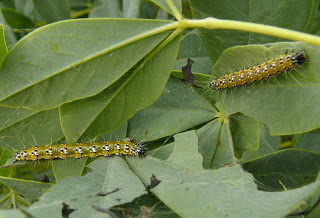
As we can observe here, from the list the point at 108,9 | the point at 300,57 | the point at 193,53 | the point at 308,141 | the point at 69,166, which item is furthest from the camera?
the point at 108,9

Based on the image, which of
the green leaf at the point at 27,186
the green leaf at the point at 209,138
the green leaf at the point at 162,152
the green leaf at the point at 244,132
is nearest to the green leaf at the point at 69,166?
the green leaf at the point at 27,186

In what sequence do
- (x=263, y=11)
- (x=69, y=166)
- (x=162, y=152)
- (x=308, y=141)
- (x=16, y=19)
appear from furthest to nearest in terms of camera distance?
(x=16, y=19) < (x=308, y=141) < (x=69, y=166) < (x=162, y=152) < (x=263, y=11)

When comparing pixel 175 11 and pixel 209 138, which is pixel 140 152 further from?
pixel 175 11

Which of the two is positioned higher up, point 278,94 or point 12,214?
point 278,94

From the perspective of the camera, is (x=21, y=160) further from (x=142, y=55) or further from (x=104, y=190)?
(x=142, y=55)

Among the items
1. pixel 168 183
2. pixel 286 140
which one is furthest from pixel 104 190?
pixel 286 140

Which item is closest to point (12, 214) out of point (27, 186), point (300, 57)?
point (27, 186)

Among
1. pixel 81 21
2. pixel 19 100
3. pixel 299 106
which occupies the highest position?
pixel 81 21

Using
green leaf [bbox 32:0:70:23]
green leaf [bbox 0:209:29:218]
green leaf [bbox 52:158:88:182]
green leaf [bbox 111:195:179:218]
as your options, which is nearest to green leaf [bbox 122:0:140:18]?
green leaf [bbox 32:0:70:23]
